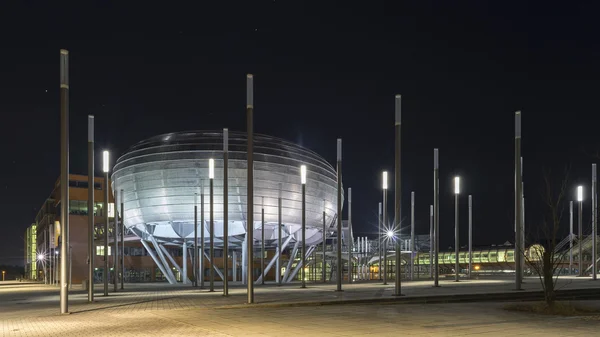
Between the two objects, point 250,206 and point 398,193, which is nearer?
point 250,206

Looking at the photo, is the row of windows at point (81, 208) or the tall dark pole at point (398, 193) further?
the row of windows at point (81, 208)

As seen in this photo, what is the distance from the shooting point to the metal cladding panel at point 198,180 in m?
64.1

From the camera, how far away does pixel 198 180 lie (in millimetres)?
63688

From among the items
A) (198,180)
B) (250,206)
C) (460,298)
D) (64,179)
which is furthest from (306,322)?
(198,180)

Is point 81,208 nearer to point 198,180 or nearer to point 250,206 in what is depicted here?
point 198,180

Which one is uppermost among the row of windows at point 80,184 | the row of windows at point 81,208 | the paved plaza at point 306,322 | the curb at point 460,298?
the row of windows at point 80,184

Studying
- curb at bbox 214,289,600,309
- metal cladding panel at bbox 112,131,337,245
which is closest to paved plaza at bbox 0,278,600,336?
curb at bbox 214,289,600,309

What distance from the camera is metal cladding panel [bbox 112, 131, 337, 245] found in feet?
210

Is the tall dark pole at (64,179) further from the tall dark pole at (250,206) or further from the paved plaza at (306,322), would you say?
the tall dark pole at (250,206)

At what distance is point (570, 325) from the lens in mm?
14789

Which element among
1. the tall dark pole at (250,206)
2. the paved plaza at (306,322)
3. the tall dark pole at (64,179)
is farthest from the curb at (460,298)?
Answer: the tall dark pole at (64,179)

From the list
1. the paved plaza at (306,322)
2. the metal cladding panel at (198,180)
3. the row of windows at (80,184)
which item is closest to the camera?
the paved plaza at (306,322)

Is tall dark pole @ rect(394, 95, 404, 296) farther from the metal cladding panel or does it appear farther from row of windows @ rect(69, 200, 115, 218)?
row of windows @ rect(69, 200, 115, 218)

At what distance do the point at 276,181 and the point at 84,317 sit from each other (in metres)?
47.9
